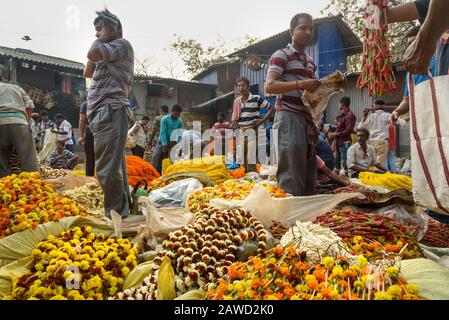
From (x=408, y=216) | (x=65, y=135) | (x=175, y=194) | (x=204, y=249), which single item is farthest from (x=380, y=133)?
(x=65, y=135)

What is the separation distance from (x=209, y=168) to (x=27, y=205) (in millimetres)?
3181

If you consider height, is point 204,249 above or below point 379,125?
below

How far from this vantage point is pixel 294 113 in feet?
11.5

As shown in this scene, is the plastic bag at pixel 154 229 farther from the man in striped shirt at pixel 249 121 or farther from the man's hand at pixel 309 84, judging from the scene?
the man in striped shirt at pixel 249 121

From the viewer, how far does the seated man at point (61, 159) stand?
38.4 feet

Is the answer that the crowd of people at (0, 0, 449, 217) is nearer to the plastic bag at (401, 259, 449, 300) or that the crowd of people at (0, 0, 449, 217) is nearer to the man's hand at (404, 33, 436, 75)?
the man's hand at (404, 33, 436, 75)

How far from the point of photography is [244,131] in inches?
292

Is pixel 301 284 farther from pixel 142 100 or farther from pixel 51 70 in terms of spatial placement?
pixel 142 100

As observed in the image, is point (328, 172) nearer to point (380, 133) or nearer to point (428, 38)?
point (428, 38)

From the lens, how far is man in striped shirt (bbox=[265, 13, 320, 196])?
11.3 ft

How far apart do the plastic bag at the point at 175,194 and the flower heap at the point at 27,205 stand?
1263mm

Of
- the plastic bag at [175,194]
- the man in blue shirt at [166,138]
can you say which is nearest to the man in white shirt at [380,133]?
the man in blue shirt at [166,138]
